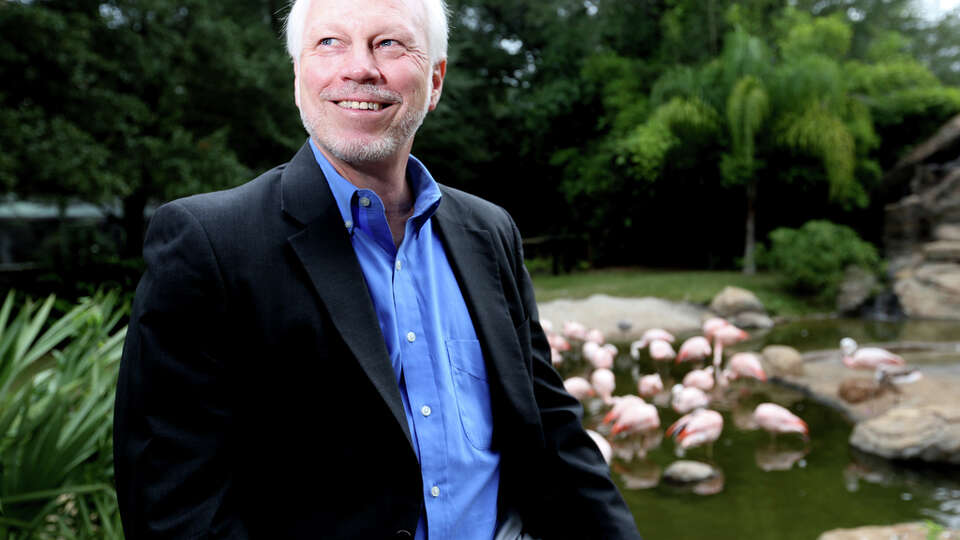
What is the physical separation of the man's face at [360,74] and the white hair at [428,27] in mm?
26

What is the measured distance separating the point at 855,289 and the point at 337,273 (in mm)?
11862

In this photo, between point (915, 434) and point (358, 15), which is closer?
point (358, 15)

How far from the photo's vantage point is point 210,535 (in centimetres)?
103

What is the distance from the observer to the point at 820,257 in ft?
38.3

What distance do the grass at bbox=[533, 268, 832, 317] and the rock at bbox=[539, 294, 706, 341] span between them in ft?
1.44

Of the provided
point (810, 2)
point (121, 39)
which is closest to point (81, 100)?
point (121, 39)

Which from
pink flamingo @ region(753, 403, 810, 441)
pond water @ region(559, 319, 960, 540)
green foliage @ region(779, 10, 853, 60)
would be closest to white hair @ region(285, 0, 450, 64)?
pond water @ region(559, 319, 960, 540)

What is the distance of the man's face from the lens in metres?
1.20

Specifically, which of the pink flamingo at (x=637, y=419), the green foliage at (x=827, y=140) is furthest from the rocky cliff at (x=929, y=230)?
the pink flamingo at (x=637, y=419)

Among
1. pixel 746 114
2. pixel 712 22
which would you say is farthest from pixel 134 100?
pixel 712 22

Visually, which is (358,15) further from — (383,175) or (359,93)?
(383,175)

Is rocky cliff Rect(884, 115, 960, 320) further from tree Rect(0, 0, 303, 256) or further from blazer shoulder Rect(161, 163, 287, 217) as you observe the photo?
blazer shoulder Rect(161, 163, 287, 217)

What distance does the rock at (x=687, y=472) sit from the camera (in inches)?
185

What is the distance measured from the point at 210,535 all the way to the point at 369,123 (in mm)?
662
